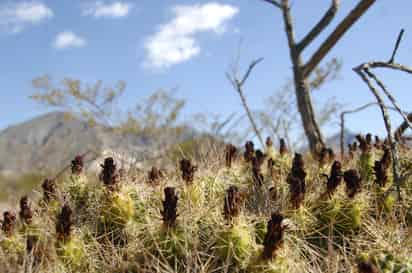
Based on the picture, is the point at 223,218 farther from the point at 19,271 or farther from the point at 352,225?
the point at 19,271

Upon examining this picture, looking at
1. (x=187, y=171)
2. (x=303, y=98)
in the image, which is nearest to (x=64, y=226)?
(x=187, y=171)

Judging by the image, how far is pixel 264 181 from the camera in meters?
3.22

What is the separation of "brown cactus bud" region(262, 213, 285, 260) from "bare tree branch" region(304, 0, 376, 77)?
14.6 feet

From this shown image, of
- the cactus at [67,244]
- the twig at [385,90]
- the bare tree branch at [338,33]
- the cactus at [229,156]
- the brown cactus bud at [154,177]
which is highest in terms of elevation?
the bare tree branch at [338,33]

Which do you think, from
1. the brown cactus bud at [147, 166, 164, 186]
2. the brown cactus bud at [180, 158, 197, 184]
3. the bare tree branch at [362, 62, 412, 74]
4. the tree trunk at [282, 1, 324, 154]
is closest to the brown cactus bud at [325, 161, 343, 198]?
the brown cactus bud at [180, 158, 197, 184]

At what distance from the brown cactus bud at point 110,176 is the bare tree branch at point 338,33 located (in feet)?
13.7

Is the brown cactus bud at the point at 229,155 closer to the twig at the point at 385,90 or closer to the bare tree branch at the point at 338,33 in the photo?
the twig at the point at 385,90

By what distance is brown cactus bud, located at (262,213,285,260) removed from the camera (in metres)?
1.89

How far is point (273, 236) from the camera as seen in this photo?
74.9 inches

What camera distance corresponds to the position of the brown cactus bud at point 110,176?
2.56 meters

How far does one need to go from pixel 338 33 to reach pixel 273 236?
4.63 m

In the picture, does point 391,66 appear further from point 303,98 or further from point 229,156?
point 303,98

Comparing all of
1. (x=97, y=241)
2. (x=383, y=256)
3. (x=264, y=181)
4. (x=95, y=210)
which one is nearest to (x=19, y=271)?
(x=97, y=241)

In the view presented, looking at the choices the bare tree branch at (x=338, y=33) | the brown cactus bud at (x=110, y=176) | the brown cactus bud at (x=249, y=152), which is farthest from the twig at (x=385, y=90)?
the bare tree branch at (x=338, y=33)
